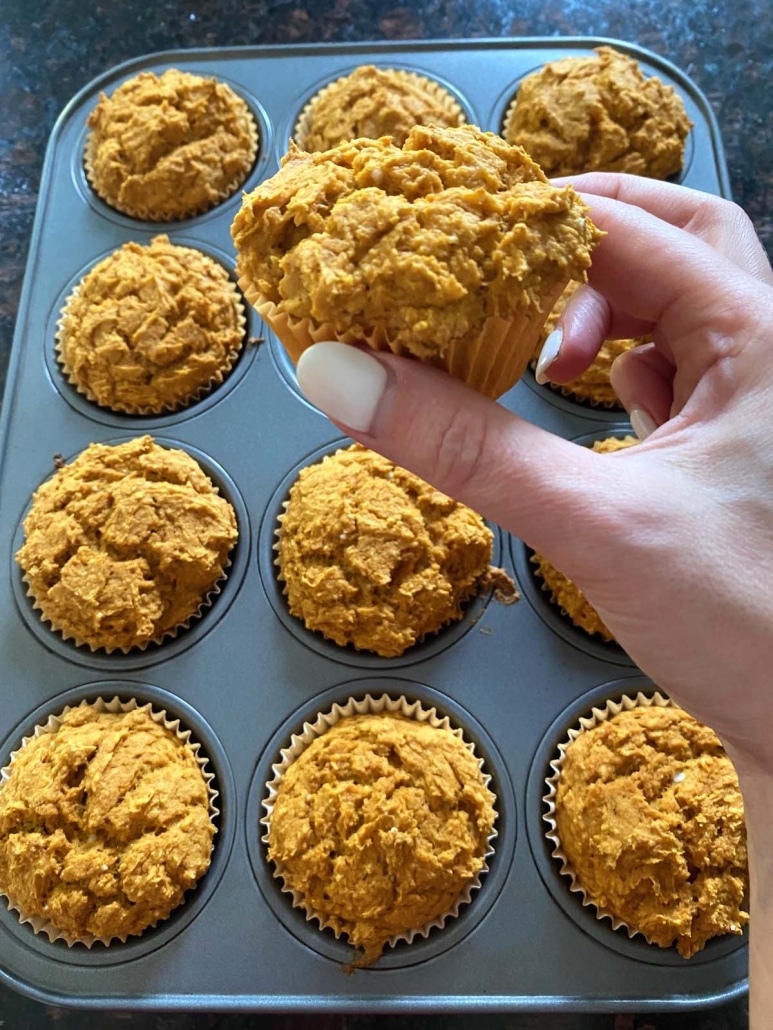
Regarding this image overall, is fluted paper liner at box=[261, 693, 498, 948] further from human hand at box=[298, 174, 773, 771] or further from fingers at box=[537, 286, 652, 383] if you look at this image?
fingers at box=[537, 286, 652, 383]

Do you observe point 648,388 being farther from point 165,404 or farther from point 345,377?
point 165,404

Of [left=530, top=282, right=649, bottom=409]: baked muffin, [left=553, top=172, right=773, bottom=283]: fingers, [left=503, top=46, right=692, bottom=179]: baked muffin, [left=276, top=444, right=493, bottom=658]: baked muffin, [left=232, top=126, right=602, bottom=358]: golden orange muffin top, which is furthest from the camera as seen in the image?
[left=503, top=46, right=692, bottom=179]: baked muffin

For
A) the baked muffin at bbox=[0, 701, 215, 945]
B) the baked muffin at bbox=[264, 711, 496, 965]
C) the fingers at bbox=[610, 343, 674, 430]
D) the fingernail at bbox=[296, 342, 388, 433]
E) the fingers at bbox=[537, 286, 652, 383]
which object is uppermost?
the fingernail at bbox=[296, 342, 388, 433]

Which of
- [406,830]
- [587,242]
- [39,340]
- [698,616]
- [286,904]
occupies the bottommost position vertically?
[286,904]

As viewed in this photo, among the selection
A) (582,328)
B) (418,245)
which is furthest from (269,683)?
(418,245)

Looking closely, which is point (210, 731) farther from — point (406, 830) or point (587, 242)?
point (587, 242)

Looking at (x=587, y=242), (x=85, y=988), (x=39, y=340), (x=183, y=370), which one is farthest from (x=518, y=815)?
(x=39, y=340)

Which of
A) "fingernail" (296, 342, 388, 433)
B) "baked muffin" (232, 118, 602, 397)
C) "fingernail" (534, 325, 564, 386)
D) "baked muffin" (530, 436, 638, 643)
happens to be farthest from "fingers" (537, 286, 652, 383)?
"fingernail" (296, 342, 388, 433)
